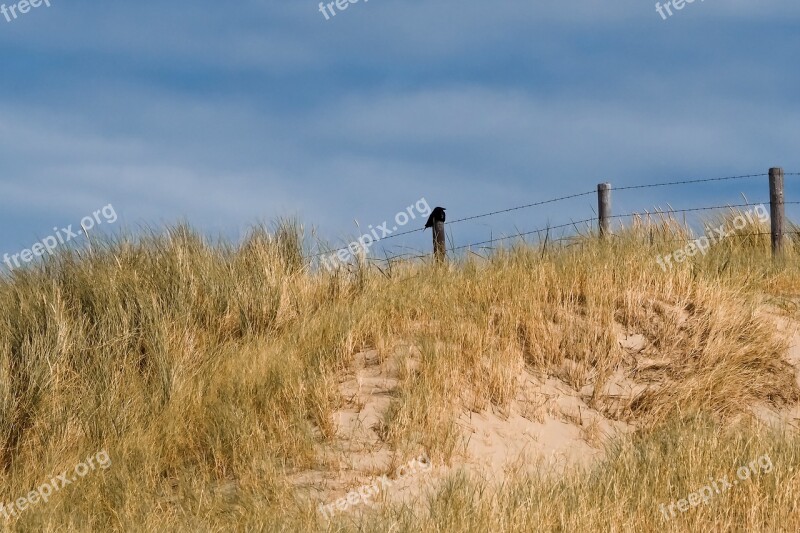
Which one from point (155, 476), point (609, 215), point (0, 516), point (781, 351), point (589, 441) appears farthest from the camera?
point (609, 215)

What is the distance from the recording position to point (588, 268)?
8.69m

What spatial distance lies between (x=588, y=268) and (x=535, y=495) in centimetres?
348

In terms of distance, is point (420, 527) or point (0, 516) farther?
point (0, 516)

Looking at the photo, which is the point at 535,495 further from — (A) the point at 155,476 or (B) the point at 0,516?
(B) the point at 0,516

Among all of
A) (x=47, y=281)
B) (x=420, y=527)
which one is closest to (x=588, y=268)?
(x=420, y=527)

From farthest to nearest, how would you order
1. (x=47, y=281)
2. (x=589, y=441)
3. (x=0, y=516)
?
(x=47, y=281) → (x=589, y=441) → (x=0, y=516)
